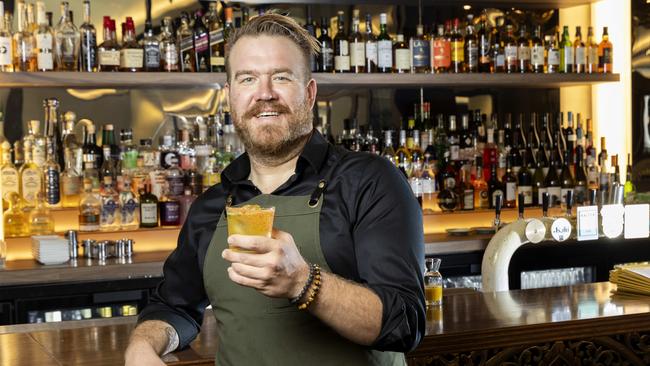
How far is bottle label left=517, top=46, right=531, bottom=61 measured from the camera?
15.4 ft

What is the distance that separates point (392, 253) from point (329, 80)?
2.70 metres

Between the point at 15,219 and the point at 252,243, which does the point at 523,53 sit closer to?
the point at 15,219

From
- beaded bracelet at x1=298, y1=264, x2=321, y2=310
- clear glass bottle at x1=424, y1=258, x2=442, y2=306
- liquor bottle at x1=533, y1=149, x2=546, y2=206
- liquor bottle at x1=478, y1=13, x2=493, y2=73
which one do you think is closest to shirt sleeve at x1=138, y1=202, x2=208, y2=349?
beaded bracelet at x1=298, y1=264, x2=321, y2=310

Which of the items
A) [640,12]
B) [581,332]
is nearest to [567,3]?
[640,12]

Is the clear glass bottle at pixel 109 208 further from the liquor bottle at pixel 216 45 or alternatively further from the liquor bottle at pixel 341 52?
the liquor bottle at pixel 341 52

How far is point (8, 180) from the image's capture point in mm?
3941

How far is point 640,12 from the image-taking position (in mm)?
5016

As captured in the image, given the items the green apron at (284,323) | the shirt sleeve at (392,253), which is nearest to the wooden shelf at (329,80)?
the green apron at (284,323)

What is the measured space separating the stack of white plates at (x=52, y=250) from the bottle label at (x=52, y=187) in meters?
0.28

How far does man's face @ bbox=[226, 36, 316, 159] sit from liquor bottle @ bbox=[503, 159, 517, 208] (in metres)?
3.15

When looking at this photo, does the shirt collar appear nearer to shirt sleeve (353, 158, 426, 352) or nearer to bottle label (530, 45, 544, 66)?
shirt sleeve (353, 158, 426, 352)

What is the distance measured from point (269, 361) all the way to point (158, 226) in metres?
2.50

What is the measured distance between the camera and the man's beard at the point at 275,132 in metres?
1.71

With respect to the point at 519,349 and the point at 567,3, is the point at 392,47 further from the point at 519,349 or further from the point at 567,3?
the point at 519,349
